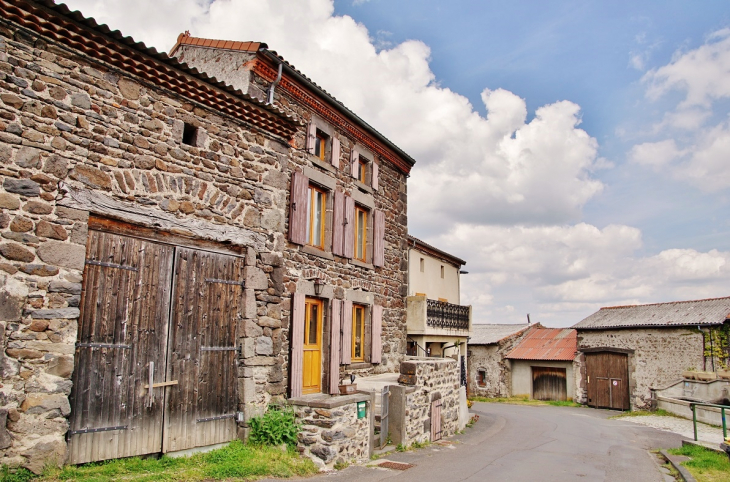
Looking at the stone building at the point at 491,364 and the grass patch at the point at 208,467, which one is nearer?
the grass patch at the point at 208,467

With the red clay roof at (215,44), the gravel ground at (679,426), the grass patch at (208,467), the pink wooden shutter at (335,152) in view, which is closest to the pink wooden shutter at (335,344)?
the grass patch at (208,467)

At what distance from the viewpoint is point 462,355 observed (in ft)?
62.6

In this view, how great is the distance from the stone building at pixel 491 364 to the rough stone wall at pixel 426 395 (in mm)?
14869

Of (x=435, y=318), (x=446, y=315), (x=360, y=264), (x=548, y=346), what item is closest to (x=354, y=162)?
(x=360, y=264)

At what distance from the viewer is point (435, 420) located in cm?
1145

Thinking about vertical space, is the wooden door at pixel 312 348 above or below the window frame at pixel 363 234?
below

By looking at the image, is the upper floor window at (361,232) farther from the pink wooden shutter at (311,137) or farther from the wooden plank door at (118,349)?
the wooden plank door at (118,349)

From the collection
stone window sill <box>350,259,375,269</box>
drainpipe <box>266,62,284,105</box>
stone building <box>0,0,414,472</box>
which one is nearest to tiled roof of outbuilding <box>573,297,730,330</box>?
stone window sill <box>350,259,375,269</box>

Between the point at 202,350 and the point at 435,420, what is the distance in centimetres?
622

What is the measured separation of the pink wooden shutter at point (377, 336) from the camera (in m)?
12.2

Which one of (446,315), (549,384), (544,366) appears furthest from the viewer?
(544,366)

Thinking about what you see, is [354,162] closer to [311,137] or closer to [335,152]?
[335,152]

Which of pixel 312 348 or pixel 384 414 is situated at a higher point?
pixel 312 348

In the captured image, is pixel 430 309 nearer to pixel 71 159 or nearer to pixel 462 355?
pixel 462 355
